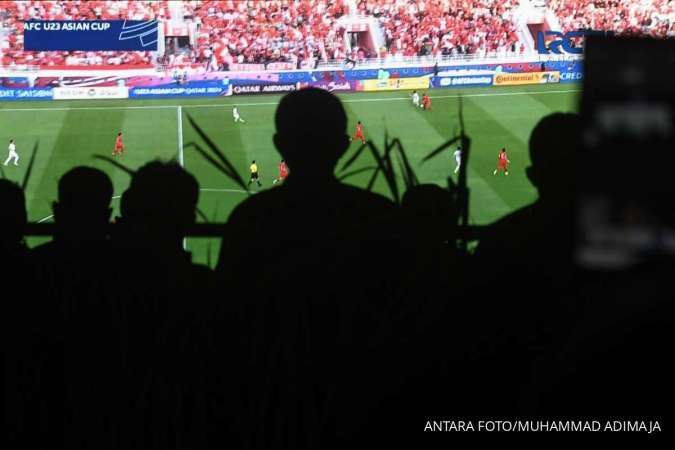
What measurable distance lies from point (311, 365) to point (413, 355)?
49cm

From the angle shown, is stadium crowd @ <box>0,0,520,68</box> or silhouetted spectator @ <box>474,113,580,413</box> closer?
silhouetted spectator @ <box>474,113,580,413</box>

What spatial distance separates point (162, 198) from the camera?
3697 millimetres

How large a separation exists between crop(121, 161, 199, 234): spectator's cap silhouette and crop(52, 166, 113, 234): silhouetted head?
12 centimetres

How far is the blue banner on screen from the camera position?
3006 centimetres

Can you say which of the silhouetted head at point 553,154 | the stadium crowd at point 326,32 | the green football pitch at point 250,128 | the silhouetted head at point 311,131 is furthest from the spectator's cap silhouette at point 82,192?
the stadium crowd at point 326,32

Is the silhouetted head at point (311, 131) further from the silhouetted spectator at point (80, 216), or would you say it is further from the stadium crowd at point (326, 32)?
the stadium crowd at point (326, 32)

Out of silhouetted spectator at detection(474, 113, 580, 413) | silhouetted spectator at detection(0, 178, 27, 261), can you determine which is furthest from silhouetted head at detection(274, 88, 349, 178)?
silhouetted spectator at detection(0, 178, 27, 261)

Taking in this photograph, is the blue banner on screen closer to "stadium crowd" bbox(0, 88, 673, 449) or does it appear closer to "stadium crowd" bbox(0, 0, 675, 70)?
"stadium crowd" bbox(0, 0, 675, 70)

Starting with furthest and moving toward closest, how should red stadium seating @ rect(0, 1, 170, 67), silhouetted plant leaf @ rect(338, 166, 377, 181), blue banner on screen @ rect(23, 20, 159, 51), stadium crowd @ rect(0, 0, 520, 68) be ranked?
blue banner on screen @ rect(23, 20, 159, 51), red stadium seating @ rect(0, 1, 170, 67), stadium crowd @ rect(0, 0, 520, 68), silhouetted plant leaf @ rect(338, 166, 377, 181)

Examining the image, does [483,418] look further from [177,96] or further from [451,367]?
[177,96]

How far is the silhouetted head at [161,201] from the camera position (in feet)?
11.9

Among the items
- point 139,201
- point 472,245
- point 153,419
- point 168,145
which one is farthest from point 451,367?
point 168,145

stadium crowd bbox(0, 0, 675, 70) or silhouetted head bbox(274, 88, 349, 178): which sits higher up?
stadium crowd bbox(0, 0, 675, 70)

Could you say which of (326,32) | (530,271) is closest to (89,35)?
(326,32)
